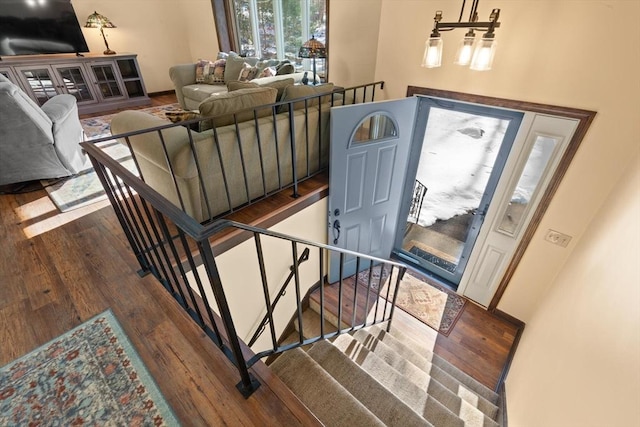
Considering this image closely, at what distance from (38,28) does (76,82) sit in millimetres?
921

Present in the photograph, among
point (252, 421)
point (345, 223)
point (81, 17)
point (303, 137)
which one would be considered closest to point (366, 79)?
point (303, 137)

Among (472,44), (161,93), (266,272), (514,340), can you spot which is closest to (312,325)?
(266,272)

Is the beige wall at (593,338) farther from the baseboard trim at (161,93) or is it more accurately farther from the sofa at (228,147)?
the baseboard trim at (161,93)

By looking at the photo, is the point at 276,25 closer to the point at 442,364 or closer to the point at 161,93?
the point at 161,93

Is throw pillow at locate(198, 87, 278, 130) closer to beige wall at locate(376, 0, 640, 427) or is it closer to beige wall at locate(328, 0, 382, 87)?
beige wall at locate(376, 0, 640, 427)

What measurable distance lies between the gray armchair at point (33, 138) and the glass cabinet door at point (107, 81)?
2651mm

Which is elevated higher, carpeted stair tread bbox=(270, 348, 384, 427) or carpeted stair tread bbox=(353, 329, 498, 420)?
carpeted stair tread bbox=(270, 348, 384, 427)

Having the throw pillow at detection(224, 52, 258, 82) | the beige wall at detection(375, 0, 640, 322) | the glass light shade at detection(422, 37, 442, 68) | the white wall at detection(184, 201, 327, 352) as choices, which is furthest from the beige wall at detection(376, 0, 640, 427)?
the throw pillow at detection(224, 52, 258, 82)

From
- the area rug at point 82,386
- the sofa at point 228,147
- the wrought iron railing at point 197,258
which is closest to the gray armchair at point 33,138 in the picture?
the sofa at point 228,147

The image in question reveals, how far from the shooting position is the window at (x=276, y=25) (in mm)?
4211

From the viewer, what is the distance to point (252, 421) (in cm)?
112

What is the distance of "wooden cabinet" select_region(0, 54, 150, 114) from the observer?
14.6ft

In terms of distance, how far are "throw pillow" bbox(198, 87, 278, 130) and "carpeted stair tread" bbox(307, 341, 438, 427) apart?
1876 mm

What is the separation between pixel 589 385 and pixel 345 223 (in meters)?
2.17
